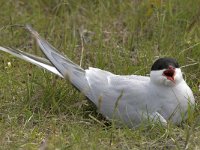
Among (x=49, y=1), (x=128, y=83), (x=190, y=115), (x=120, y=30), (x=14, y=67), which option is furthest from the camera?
(x=49, y=1)

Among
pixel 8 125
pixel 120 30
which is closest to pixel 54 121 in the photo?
pixel 8 125

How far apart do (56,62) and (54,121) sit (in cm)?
45

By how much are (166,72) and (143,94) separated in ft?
0.60

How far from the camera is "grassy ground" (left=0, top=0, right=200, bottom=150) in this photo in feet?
11.8

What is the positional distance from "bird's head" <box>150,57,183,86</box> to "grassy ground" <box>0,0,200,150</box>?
25 centimetres

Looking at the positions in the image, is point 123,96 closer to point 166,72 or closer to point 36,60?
point 166,72

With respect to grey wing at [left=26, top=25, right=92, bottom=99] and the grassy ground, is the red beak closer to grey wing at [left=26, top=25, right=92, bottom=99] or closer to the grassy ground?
the grassy ground

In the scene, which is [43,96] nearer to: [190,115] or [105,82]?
[105,82]

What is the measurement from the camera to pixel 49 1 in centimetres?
554

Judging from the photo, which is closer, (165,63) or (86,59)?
(165,63)

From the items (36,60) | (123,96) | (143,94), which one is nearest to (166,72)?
(143,94)

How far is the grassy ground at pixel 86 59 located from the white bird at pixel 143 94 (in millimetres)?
87

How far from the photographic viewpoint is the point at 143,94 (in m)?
3.90

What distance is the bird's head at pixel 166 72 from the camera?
12.6 feet
